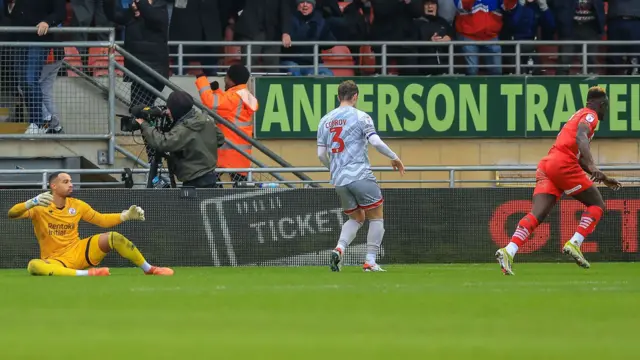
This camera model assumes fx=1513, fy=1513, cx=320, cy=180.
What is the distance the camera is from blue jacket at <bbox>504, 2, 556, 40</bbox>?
24.2 m

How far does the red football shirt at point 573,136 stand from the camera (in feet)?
52.9

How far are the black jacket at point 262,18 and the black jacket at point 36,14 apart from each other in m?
3.23

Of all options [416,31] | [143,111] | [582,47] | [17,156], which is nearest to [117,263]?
[143,111]

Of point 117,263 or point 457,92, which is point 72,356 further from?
point 457,92

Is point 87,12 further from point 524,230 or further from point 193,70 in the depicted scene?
point 524,230

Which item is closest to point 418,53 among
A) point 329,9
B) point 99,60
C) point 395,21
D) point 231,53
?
point 395,21

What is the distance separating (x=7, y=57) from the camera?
20188 mm

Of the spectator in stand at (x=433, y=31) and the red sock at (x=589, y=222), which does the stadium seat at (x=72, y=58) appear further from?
the red sock at (x=589, y=222)

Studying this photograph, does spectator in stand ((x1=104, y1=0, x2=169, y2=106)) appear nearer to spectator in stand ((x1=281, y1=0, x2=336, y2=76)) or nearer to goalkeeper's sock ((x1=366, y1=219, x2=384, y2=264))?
spectator in stand ((x1=281, y1=0, x2=336, y2=76))

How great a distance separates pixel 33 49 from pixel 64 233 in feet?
17.5

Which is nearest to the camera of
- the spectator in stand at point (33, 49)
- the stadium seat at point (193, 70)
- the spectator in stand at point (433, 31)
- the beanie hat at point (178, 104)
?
the beanie hat at point (178, 104)

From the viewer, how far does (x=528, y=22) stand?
2433cm

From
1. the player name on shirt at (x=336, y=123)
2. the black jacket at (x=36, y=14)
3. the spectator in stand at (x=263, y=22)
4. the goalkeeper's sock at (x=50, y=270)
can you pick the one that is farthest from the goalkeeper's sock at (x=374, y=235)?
the spectator in stand at (x=263, y=22)

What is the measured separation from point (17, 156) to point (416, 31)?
22.6 feet
